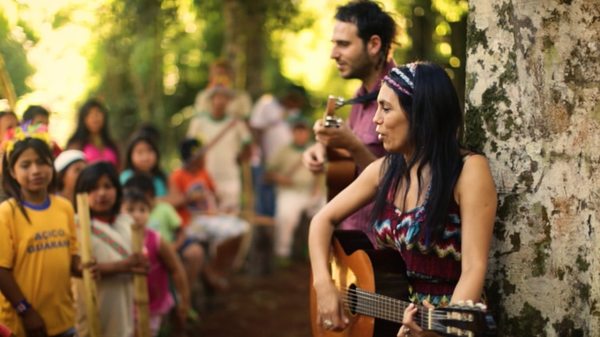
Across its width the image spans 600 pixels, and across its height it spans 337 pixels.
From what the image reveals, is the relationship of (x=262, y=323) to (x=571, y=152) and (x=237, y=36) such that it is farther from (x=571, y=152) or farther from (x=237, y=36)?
(x=571, y=152)

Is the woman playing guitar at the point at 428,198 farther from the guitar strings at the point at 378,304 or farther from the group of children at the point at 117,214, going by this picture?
the group of children at the point at 117,214

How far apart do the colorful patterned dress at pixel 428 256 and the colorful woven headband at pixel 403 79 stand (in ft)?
1.53

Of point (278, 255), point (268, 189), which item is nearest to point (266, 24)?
point (268, 189)

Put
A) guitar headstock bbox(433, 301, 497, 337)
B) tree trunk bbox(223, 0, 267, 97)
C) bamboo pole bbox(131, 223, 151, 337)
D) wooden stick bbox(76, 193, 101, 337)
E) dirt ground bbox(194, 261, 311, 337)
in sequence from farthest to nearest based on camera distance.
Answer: tree trunk bbox(223, 0, 267, 97)
dirt ground bbox(194, 261, 311, 337)
bamboo pole bbox(131, 223, 151, 337)
wooden stick bbox(76, 193, 101, 337)
guitar headstock bbox(433, 301, 497, 337)

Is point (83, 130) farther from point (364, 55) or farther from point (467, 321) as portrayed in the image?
point (467, 321)

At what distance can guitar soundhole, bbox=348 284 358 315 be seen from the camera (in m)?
4.00

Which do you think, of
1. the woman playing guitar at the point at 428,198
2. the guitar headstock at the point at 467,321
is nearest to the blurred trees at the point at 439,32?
the woman playing guitar at the point at 428,198

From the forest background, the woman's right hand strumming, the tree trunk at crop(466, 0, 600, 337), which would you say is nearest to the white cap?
the forest background

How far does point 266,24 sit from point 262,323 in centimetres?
350

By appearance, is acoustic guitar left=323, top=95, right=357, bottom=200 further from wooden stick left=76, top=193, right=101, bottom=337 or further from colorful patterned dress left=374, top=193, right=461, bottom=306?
wooden stick left=76, top=193, right=101, bottom=337

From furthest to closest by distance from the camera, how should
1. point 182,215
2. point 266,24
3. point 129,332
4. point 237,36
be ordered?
point 237,36 < point 266,24 < point 182,215 < point 129,332

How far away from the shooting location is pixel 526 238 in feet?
12.8

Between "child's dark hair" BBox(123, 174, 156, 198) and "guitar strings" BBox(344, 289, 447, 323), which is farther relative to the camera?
"child's dark hair" BBox(123, 174, 156, 198)

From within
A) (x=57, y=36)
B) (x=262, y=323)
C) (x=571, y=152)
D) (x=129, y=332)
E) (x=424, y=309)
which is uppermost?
(x=57, y=36)
